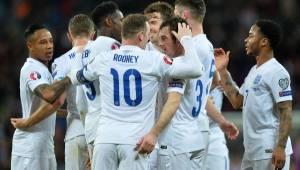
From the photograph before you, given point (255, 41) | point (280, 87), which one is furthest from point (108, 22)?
point (280, 87)

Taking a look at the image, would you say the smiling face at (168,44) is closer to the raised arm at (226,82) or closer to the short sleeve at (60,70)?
the raised arm at (226,82)

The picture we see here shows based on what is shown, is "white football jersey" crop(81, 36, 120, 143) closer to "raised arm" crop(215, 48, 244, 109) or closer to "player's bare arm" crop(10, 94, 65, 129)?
"player's bare arm" crop(10, 94, 65, 129)

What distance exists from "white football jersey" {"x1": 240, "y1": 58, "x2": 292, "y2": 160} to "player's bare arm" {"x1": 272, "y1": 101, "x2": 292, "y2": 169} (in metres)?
0.10

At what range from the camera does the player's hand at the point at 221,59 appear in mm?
10570

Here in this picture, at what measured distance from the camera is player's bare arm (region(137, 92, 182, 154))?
8.84 m

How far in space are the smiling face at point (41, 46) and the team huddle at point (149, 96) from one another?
11 millimetres

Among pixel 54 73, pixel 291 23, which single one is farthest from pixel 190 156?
pixel 291 23

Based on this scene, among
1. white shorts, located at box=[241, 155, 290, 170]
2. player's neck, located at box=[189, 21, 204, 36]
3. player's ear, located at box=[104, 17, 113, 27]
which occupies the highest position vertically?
player's ear, located at box=[104, 17, 113, 27]

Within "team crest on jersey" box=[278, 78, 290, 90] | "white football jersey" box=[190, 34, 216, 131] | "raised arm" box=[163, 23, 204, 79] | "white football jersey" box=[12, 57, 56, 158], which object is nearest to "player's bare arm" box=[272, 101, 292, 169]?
"team crest on jersey" box=[278, 78, 290, 90]

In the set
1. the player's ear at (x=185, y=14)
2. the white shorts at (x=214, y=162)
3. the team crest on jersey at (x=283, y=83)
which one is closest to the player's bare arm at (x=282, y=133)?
the team crest on jersey at (x=283, y=83)

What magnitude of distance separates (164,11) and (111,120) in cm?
207

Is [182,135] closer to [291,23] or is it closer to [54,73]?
[54,73]

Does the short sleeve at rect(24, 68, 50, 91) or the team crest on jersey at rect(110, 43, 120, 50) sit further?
the short sleeve at rect(24, 68, 50, 91)

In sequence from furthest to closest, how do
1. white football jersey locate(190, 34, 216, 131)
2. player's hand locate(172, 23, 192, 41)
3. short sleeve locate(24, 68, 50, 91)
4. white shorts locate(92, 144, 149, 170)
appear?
1. short sleeve locate(24, 68, 50, 91)
2. white football jersey locate(190, 34, 216, 131)
3. player's hand locate(172, 23, 192, 41)
4. white shorts locate(92, 144, 149, 170)
